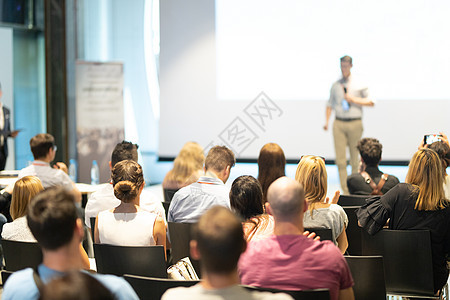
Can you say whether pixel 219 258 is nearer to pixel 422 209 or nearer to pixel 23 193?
→ pixel 422 209

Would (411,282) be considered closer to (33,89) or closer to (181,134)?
(181,134)

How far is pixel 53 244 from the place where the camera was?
173 cm

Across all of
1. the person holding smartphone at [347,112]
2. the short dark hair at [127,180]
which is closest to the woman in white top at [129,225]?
the short dark hair at [127,180]

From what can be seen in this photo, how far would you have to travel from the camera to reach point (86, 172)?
8.30m

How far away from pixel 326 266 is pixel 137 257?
38.7 inches

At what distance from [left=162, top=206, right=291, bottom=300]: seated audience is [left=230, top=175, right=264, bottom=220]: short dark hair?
3.74 feet

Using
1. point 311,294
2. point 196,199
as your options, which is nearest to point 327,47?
point 196,199

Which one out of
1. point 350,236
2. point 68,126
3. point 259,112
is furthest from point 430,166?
point 68,126

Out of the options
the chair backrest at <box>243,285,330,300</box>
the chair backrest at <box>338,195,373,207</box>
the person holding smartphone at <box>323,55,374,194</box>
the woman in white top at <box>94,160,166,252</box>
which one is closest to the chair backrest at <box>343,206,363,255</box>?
the chair backrest at <box>338,195,373,207</box>

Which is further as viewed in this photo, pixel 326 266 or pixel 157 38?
pixel 157 38

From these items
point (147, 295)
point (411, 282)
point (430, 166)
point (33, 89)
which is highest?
point (33, 89)

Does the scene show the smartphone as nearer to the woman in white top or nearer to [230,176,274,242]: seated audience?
[230,176,274,242]: seated audience

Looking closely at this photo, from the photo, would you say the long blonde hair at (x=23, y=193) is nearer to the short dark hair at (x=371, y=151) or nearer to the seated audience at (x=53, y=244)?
the seated audience at (x=53, y=244)

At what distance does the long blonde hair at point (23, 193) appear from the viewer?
321 cm
